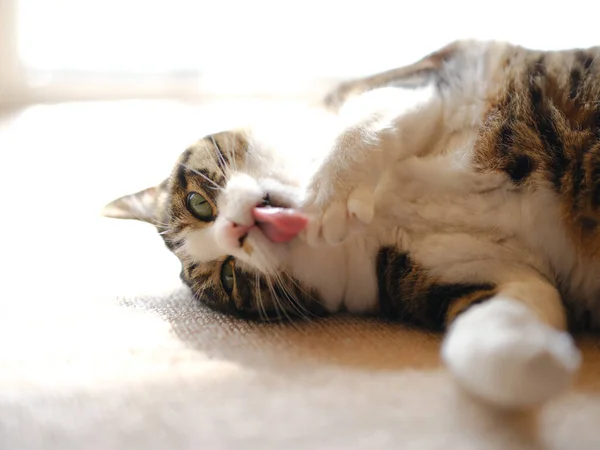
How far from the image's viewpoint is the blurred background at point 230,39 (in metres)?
1.74

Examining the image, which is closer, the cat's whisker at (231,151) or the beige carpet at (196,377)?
the beige carpet at (196,377)

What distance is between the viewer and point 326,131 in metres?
1.15

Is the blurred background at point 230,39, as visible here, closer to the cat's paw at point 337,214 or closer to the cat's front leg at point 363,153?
the cat's front leg at point 363,153

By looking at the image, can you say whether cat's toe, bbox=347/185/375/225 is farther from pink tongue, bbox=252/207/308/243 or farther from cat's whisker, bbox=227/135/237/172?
cat's whisker, bbox=227/135/237/172

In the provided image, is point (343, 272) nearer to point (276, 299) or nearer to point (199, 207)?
point (276, 299)

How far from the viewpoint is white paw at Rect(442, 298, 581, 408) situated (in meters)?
0.63

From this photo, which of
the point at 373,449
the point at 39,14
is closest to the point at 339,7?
the point at 39,14

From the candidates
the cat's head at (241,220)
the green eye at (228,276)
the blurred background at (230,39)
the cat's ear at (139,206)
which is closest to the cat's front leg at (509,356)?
the cat's head at (241,220)

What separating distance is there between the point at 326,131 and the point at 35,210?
2.75 feet

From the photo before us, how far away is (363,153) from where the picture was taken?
973 mm

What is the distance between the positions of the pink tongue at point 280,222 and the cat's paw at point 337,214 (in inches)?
0.7

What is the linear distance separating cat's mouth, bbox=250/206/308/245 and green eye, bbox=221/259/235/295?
0.38ft

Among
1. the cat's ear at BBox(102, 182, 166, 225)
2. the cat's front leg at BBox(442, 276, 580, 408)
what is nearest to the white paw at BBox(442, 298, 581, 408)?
the cat's front leg at BBox(442, 276, 580, 408)

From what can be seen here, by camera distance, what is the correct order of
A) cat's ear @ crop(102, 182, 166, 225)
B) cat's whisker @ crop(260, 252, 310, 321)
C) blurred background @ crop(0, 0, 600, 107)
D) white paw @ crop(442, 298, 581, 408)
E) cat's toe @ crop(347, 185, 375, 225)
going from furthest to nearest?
blurred background @ crop(0, 0, 600, 107) < cat's ear @ crop(102, 182, 166, 225) < cat's whisker @ crop(260, 252, 310, 321) < cat's toe @ crop(347, 185, 375, 225) < white paw @ crop(442, 298, 581, 408)
